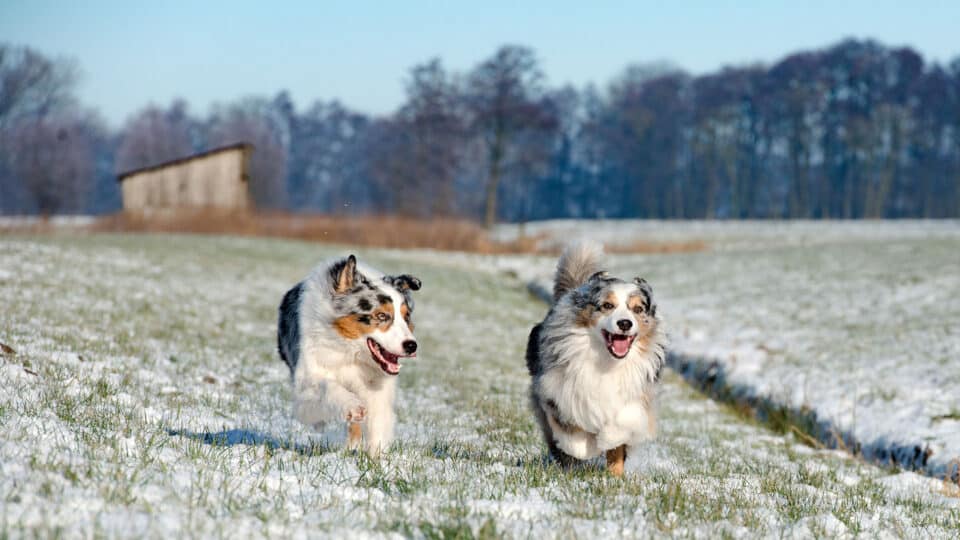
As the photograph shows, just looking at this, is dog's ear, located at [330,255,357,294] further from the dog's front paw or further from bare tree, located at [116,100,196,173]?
bare tree, located at [116,100,196,173]

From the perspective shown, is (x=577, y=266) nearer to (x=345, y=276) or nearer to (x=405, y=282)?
(x=405, y=282)

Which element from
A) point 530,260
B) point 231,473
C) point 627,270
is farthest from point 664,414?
point 530,260

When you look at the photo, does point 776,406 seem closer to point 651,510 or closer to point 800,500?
point 800,500

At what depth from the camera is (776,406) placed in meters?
12.0

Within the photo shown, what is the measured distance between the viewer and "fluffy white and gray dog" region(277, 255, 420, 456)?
5656mm

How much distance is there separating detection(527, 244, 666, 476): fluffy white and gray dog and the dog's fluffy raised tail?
1.75 ft

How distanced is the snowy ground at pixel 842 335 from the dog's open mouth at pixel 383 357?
6402 mm

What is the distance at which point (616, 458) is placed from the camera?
6.03m

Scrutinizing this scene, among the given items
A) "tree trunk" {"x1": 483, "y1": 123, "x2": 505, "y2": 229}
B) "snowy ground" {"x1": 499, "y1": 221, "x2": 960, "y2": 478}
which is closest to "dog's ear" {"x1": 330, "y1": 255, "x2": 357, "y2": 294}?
"snowy ground" {"x1": 499, "y1": 221, "x2": 960, "y2": 478}

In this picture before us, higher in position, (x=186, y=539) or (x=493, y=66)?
(x=493, y=66)

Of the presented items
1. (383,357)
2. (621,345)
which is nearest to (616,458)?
(621,345)

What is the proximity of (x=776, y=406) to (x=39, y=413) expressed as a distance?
399 inches

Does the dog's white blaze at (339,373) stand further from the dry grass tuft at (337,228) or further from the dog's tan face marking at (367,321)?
the dry grass tuft at (337,228)

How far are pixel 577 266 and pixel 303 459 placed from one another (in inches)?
115
